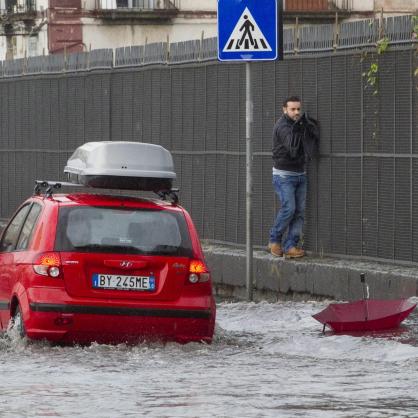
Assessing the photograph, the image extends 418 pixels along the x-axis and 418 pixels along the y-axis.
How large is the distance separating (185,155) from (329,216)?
3.53 metres

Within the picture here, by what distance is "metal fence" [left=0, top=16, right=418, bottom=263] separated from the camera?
57.0 feet

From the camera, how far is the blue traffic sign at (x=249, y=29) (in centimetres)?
1616

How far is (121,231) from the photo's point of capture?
13.2 metres

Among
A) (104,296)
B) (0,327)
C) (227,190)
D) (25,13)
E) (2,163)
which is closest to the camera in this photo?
(104,296)

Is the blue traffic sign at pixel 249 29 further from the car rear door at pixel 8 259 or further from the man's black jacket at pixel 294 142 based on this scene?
the car rear door at pixel 8 259

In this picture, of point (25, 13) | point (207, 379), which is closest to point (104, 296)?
point (207, 379)

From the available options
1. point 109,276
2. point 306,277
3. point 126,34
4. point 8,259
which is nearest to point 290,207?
point 306,277

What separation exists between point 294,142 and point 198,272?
5.57 m

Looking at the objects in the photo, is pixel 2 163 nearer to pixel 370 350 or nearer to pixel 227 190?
pixel 227 190

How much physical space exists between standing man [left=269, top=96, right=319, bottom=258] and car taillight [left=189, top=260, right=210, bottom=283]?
5.31 meters

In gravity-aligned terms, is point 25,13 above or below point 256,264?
above

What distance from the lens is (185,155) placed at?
21578 mm

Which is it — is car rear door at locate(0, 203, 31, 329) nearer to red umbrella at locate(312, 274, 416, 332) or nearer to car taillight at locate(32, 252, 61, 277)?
car taillight at locate(32, 252, 61, 277)

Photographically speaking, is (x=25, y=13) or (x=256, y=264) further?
(x=25, y=13)
